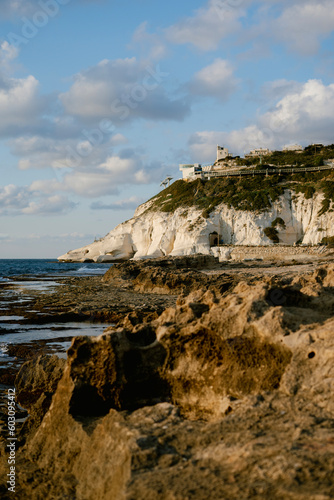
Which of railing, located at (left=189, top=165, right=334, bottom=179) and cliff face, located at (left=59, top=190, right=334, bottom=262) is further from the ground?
railing, located at (left=189, top=165, right=334, bottom=179)

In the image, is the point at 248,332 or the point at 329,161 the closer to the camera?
the point at 248,332

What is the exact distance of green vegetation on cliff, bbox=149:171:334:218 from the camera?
2382 inches

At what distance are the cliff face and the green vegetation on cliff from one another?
93 cm

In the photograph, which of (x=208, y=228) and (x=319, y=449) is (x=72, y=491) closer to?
(x=319, y=449)

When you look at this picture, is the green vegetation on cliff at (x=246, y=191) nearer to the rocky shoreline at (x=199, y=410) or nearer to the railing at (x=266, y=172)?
the railing at (x=266, y=172)

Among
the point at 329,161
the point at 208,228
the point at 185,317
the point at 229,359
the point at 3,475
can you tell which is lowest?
the point at 3,475

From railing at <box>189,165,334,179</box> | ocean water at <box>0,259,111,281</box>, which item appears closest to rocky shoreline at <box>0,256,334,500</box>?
ocean water at <box>0,259,111,281</box>

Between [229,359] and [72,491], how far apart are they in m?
2.13

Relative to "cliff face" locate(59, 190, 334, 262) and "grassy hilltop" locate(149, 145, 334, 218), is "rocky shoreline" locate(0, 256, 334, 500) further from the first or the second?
"grassy hilltop" locate(149, 145, 334, 218)

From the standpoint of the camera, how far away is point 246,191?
65500 mm

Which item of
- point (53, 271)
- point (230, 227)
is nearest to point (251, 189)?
point (230, 227)

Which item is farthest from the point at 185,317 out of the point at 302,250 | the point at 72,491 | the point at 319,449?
the point at 302,250

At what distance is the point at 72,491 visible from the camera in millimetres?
4348

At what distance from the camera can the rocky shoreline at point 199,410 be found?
321cm
